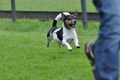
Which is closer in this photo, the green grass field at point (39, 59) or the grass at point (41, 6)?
the green grass field at point (39, 59)

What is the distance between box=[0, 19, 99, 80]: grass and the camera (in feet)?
16.7

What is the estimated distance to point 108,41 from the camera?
2338 mm

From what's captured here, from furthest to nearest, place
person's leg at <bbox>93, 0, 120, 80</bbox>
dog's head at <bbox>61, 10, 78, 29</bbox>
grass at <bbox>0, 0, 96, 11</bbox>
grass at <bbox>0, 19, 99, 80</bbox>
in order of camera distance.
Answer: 1. grass at <bbox>0, 0, 96, 11</bbox>
2. dog's head at <bbox>61, 10, 78, 29</bbox>
3. grass at <bbox>0, 19, 99, 80</bbox>
4. person's leg at <bbox>93, 0, 120, 80</bbox>

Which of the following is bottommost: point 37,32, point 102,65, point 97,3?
point 37,32

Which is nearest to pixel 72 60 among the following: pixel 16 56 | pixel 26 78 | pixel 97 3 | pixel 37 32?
pixel 16 56

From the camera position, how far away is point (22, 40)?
29.8ft

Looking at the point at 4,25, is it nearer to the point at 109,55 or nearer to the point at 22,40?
the point at 22,40

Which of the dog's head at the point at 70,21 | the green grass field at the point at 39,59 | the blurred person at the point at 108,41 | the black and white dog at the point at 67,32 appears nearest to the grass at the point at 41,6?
the green grass field at the point at 39,59

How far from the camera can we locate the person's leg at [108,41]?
2.32 m

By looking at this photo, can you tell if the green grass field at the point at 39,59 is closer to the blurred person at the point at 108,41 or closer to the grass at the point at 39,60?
the grass at the point at 39,60

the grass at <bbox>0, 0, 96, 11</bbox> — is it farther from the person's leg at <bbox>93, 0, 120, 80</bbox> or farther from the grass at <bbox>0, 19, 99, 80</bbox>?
the person's leg at <bbox>93, 0, 120, 80</bbox>

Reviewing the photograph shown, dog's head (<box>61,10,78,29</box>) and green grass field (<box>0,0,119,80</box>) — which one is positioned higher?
dog's head (<box>61,10,78,29</box>)

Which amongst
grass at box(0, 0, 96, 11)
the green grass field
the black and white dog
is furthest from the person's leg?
grass at box(0, 0, 96, 11)

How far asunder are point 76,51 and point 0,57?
1528mm
